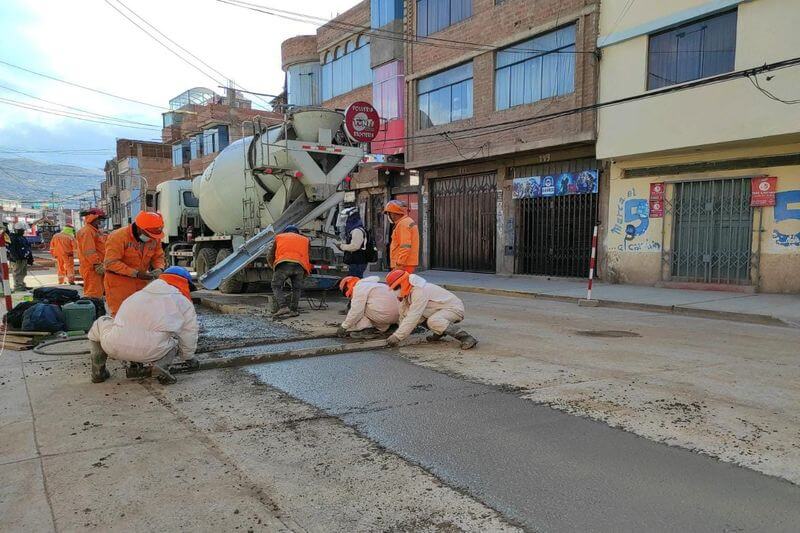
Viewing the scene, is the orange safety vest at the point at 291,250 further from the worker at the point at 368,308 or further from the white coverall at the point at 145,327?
the white coverall at the point at 145,327

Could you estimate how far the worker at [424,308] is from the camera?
20.5 ft

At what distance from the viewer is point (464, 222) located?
19.0 meters

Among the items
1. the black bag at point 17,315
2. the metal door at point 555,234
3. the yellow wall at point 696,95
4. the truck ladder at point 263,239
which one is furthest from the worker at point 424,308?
the metal door at point 555,234

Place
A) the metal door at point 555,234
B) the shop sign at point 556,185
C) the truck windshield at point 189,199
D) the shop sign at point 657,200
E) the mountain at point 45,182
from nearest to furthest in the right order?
1. the shop sign at point 657,200
2. the shop sign at point 556,185
3. the metal door at point 555,234
4. the truck windshield at point 189,199
5. the mountain at point 45,182

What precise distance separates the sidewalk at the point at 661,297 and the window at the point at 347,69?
11179mm

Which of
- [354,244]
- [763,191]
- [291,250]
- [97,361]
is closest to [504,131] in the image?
[763,191]

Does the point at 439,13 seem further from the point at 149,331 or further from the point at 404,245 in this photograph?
the point at 149,331

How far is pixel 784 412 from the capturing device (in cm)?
407

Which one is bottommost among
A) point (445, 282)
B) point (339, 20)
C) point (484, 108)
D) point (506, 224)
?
point (445, 282)

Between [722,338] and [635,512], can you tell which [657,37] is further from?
[635,512]

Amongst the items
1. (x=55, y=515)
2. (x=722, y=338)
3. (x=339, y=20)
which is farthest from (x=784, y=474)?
(x=339, y=20)

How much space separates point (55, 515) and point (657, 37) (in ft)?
47.9

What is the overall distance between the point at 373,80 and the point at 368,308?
17.4 m

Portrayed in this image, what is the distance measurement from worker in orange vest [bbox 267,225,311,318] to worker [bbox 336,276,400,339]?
168 centimetres
